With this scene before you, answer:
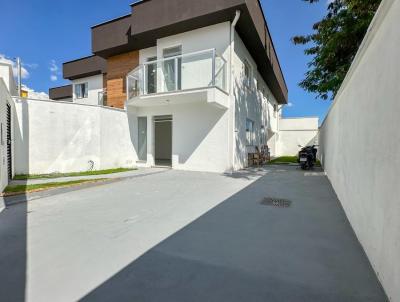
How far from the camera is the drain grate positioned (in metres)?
4.96

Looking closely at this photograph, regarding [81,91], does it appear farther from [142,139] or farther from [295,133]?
[295,133]

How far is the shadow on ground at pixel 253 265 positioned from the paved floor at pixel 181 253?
0.01 metres

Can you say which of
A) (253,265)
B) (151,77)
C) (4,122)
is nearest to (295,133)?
(151,77)

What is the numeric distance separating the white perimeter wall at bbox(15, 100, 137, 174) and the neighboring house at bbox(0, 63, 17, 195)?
66 cm

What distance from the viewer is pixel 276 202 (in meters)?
5.20

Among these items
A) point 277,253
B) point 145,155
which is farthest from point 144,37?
point 277,253

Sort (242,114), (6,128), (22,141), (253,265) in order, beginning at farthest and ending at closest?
(242,114) → (22,141) → (6,128) → (253,265)

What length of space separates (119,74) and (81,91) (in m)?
5.74

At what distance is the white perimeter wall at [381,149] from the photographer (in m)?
1.86

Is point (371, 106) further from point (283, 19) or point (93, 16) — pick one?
point (93, 16)

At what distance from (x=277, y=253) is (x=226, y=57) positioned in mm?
8610

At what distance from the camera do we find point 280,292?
2084 millimetres

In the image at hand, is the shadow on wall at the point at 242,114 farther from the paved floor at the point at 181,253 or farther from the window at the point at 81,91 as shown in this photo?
the window at the point at 81,91

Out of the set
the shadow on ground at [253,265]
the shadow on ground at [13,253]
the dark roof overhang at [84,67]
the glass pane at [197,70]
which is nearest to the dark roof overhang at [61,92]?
the dark roof overhang at [84,67]
